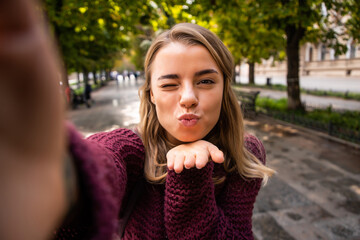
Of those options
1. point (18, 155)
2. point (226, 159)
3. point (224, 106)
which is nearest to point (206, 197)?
point (226, 159)

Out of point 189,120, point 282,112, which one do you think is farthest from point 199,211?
point 282,112

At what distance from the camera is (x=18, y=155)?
0.34 metres

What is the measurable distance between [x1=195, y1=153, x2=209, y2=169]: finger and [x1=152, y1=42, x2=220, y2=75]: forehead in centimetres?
40

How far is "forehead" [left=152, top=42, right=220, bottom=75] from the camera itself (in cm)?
114

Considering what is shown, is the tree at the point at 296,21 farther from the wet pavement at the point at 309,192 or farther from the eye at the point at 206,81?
the eye at the point at 206,81

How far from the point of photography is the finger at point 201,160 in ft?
3.25

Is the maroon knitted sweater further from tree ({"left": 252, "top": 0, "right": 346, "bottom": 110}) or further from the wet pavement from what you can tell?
tree ({"left": 252, "top": 0, "right": 346, "bottom": 110})

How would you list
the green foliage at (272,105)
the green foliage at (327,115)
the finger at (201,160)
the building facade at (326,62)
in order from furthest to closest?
1. the building facade at (326,62)
2. the green foliage at (272,105)
3. the green foliage at (327,115)
4. the finger at (201,160)

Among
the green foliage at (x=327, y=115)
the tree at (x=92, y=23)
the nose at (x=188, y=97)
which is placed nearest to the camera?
the nose at (x=188, y=97)

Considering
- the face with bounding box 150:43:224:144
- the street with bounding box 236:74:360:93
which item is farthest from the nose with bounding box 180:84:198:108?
the street with bounding box 236:74:360:93

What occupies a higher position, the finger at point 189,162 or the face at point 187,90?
the face at point 187,90

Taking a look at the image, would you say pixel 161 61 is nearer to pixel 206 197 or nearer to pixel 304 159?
pixel 206 197

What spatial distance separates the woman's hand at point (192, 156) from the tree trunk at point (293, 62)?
870 cm

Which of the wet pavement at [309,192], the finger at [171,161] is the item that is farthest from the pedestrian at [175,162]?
the wet pavement at [309,192]
